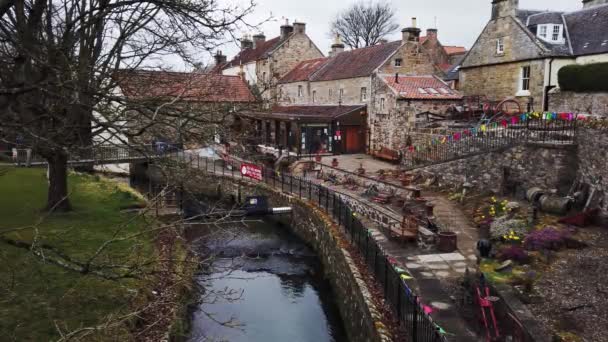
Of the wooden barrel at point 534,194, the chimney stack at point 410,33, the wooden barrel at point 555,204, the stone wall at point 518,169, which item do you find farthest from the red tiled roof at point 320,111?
the wooden barrel at point 555,204

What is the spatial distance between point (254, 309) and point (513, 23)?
69.8 feet

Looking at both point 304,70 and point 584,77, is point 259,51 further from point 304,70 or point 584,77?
point 584,77

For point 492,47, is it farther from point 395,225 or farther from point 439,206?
point 395,225

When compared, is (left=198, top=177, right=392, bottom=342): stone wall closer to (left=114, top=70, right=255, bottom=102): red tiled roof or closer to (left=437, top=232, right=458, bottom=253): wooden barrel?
(left=437, top=232, right=458, bottom=253): wooden barrel

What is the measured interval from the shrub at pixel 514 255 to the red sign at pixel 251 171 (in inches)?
509

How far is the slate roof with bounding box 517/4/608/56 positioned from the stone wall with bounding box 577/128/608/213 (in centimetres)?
992

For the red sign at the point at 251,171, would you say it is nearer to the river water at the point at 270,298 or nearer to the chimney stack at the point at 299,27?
the river water at the point at 270,298

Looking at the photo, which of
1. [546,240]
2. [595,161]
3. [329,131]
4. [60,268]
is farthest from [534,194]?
[329,131]

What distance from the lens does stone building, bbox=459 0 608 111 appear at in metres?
23.8

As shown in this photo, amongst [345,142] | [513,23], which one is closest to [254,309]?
[345,142]

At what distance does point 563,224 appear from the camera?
13.5 meters

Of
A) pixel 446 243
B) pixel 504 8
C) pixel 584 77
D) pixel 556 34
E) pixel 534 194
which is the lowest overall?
pixel 446 243

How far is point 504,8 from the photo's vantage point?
26.0 m

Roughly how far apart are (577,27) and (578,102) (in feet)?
18.3
